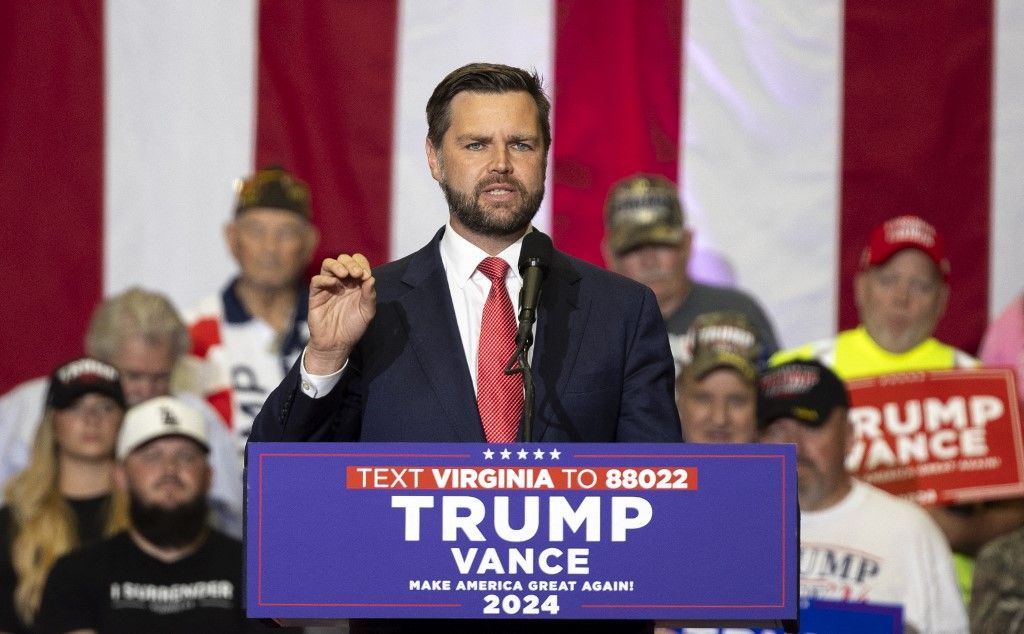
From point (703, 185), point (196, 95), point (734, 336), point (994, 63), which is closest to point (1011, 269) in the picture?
point (994, 63)

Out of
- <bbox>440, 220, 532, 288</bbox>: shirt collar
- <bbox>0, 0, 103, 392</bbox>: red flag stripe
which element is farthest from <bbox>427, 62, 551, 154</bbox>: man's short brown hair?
<bbox>0, 0, 103, 392</bbox>: red flag stripe

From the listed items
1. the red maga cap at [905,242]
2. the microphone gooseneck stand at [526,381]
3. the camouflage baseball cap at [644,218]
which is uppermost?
the camouflage baseball cap at [644,218]

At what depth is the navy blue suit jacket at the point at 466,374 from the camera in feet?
7.27

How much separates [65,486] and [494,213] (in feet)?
Answer: 9.57

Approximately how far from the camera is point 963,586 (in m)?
4.54

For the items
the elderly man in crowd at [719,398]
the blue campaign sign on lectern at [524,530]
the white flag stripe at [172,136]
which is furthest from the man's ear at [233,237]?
the blue campaign sign on lectern at [524,530]

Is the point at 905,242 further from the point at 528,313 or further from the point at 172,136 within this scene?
the point at 528,313

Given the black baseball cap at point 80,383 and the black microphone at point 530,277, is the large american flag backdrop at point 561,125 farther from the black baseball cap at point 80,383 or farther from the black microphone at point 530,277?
the black microphone at point 530,277

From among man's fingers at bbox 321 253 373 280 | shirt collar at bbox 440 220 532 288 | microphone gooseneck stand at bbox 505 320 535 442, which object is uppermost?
shirt collar at bbox 440 220 532 288

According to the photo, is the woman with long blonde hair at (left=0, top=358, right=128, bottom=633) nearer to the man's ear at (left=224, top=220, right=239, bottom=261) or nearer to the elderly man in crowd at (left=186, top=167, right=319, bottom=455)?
the elderly man in crowd at (left=186, top=167, right=319, bottom=455)

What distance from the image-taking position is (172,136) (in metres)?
5.79

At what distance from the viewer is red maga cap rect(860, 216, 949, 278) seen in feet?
16.3

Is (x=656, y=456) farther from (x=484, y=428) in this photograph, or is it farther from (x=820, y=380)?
(x=820, y=380)

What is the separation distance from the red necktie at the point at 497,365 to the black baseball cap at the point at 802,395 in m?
2.14
